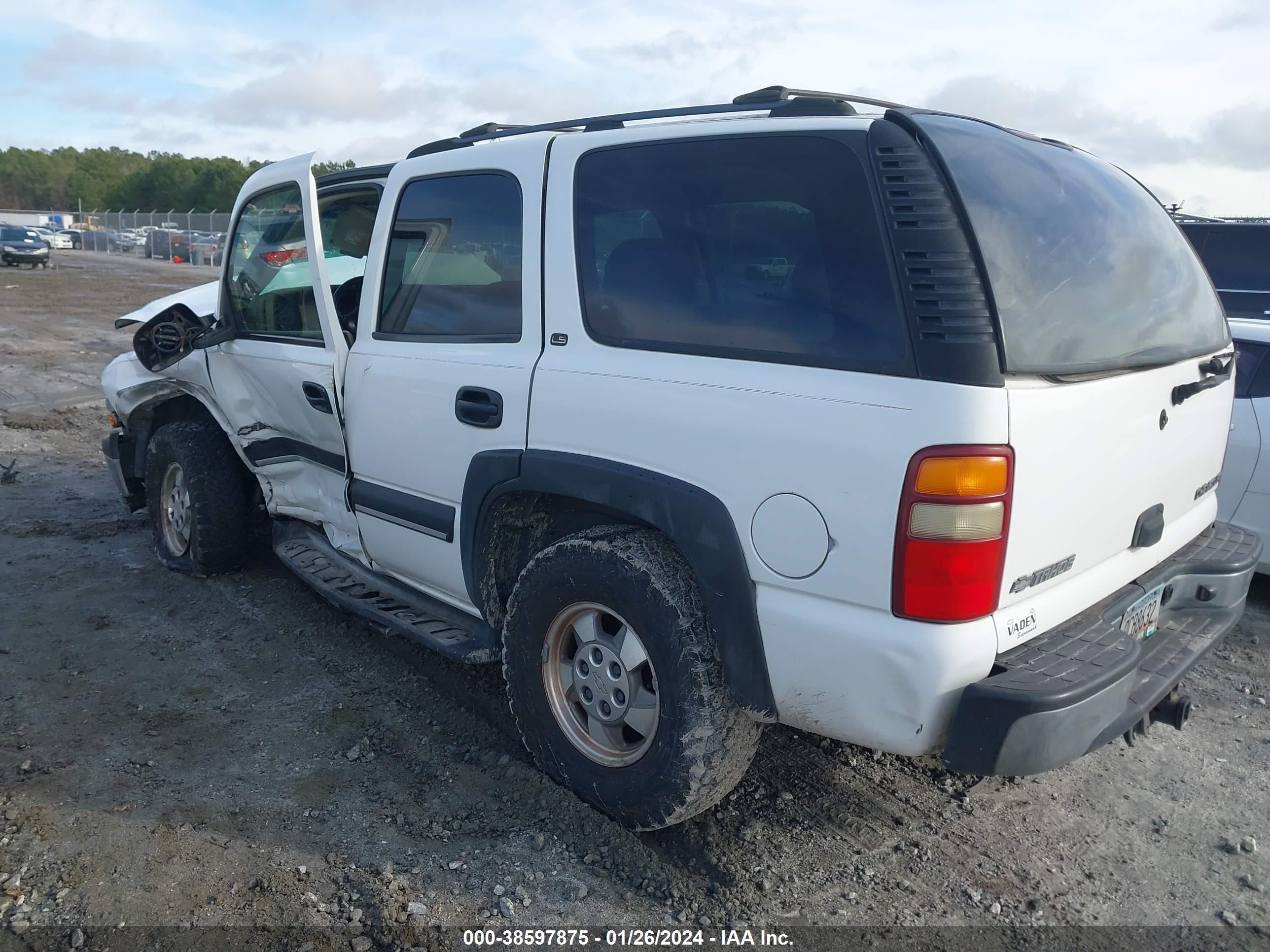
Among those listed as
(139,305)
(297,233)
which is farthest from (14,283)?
(297,233)

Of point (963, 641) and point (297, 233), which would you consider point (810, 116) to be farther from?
point (297, 233)

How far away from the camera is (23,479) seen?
7078 mm

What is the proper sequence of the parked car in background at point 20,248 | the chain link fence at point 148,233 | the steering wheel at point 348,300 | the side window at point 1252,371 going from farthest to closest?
the chain link fence at point 148,233 → the parked car in background at point 20,248 → the side window at point 1252,371 → the steering wheel at point 348,300

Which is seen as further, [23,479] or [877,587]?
[23,479]

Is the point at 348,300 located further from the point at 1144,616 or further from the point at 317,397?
the point at 1144,616

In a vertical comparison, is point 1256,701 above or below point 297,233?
below

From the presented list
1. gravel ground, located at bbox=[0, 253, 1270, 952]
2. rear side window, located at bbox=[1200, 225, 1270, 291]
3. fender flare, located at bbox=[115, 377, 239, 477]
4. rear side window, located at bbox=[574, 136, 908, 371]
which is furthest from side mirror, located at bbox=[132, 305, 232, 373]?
rear side window, located at bbox=[1200, 225, 1270, 291]

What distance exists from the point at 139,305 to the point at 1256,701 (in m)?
22.3

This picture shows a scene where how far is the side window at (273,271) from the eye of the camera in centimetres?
419

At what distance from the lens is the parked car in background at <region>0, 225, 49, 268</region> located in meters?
34.0

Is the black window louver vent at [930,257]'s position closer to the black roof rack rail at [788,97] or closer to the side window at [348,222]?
the black roof rack rail at [788,97]

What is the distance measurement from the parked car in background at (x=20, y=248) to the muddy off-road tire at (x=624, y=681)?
1513 inches

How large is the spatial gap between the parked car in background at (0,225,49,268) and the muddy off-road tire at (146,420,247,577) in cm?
3547

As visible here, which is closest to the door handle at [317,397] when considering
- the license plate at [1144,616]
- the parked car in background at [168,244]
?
the license plate at [1144,616]
